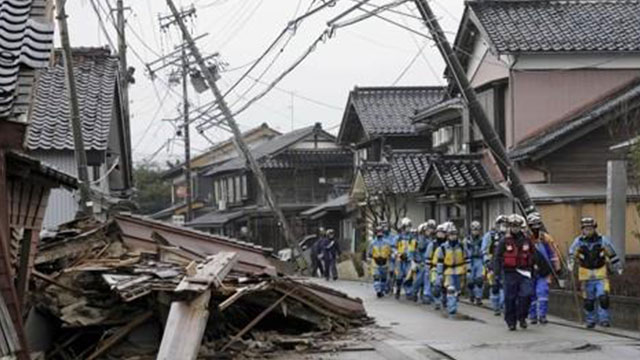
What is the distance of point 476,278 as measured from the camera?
78.3 ft

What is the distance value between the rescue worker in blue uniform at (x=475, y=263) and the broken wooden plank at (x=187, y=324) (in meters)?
8.59

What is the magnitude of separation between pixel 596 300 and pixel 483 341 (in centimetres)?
285

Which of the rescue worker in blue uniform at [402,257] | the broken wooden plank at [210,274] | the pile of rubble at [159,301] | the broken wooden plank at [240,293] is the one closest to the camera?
the broken wooden plank at [210,274]

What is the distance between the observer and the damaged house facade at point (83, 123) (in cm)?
2503

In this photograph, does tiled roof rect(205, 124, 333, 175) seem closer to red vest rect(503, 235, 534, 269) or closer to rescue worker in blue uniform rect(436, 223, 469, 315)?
rescue worker in blue uniform rect(436, 223, 469, 315)

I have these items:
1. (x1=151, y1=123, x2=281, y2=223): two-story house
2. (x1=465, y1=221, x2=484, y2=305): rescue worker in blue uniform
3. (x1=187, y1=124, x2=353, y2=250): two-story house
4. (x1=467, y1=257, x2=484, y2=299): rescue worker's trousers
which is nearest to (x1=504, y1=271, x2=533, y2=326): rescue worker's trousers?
(x1=465, y1=221, x2=484, y2=305): rescue worker in blue uniform

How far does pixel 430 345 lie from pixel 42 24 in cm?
771

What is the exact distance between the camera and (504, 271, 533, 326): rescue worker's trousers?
60.1 ft

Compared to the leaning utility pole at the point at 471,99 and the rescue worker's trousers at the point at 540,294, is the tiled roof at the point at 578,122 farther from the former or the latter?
the rescue worker's trousers at the point at 540,294

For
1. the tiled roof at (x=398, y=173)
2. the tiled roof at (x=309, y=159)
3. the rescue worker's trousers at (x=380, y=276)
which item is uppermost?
the tiled roof at (x=309, y=159)

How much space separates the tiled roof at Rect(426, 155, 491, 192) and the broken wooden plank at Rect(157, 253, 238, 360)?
17993mm

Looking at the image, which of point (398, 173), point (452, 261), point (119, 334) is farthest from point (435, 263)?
point (398, 173)

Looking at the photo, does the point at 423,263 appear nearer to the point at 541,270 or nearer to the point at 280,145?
the point at 541,270

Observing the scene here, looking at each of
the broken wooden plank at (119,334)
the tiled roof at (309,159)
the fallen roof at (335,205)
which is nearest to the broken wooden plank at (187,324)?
the broken wooden plank at (119,334)
